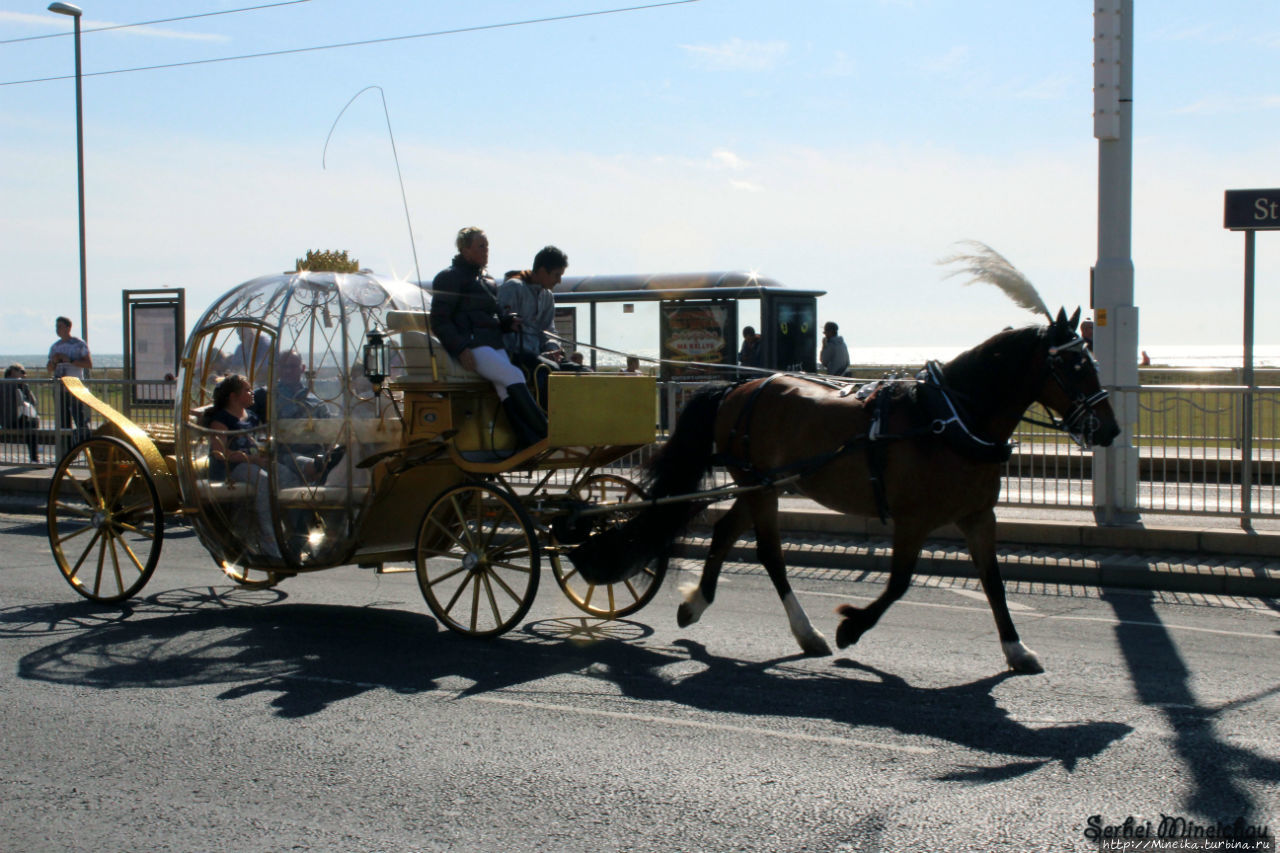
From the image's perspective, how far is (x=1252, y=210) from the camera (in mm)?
10086

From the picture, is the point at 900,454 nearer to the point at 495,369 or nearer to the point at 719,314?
the point at 495,369

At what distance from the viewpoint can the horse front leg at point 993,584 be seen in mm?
6223

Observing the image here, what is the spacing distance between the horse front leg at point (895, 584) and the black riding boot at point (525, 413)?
215 centimetres

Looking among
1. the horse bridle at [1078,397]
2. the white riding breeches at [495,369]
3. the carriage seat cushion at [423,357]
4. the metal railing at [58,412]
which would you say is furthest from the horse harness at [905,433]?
the metal railing at [58,412]

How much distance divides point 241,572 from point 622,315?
16.8 meters

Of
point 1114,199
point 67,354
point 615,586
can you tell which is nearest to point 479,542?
point 615,586

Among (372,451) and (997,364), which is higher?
(997,364)

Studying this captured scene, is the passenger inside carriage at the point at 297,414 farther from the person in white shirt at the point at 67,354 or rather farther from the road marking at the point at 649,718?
the person in white shirt at the point at 67,354

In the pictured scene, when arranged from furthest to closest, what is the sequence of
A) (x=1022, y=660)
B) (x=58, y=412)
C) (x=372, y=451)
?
(x=58, y=412) → (x=372, y=451) → (x=1022, y=660)

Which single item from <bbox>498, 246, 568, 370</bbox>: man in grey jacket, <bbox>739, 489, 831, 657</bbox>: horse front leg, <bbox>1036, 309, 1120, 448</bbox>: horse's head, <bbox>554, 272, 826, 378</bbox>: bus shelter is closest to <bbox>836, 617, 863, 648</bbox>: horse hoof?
<bbox>739, 489, 831, 657</bbox>: horse front leg

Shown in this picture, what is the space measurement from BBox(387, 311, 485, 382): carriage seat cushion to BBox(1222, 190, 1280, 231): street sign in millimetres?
6473

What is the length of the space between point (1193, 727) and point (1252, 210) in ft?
20.7

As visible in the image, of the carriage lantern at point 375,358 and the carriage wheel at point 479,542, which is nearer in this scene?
the carriage wheel at point 479,542

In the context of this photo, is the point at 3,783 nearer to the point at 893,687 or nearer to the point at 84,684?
the point at 84,684
